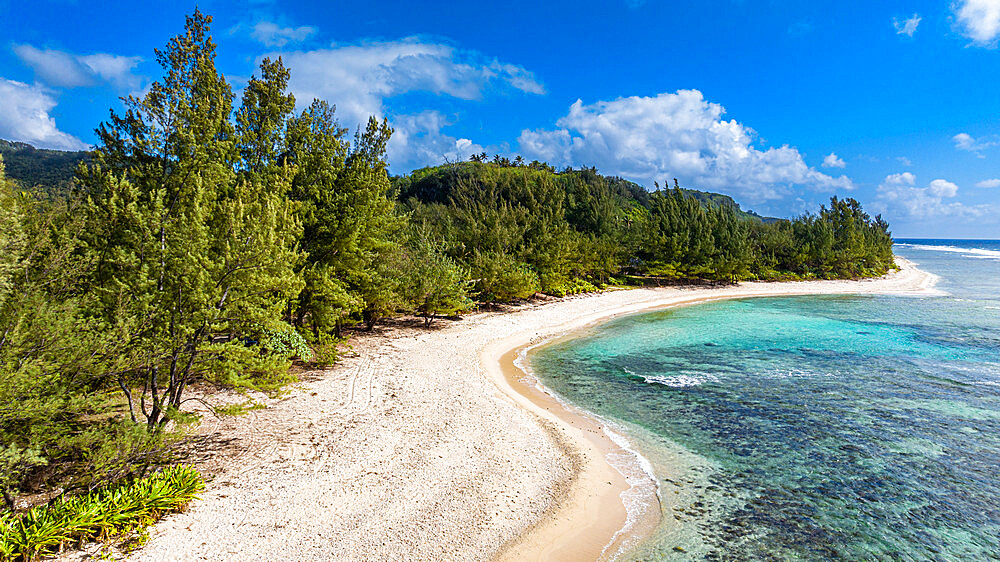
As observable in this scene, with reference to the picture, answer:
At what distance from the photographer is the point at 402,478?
945 centimetres

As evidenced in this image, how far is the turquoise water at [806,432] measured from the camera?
8.62 metres

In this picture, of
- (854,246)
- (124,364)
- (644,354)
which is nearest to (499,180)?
(854,246)

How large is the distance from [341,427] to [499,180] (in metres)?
72.6

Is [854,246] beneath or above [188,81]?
beneath

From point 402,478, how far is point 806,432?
12.2 metres

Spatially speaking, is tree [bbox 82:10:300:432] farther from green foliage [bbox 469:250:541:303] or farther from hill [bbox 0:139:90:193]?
hill [bbox 0:139:90:193]

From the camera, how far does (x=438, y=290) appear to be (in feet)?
80.4

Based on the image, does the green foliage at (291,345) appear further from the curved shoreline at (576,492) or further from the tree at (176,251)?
the curved shoreline at (576,492)

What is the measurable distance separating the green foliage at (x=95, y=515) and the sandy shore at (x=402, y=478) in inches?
13.7

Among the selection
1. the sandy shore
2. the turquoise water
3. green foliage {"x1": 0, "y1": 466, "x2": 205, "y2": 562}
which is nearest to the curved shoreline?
the sandy shore

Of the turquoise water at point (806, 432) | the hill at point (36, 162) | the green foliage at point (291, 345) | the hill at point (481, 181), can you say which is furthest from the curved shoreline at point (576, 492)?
the hill at point (36, 162)

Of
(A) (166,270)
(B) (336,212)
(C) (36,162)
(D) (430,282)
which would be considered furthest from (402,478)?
(C) (36,162)

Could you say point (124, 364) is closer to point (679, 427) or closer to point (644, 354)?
point (679, 427)

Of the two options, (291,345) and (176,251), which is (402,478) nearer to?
(176,251)
